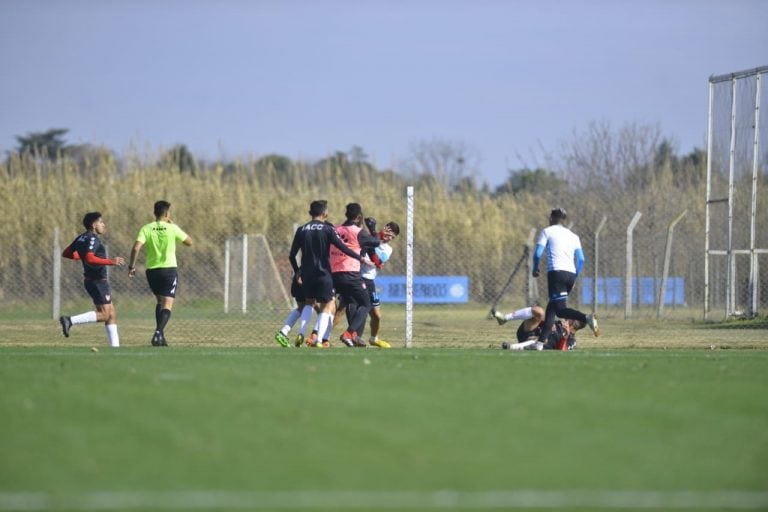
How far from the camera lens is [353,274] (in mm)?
17125

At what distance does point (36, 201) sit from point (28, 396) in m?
27.2

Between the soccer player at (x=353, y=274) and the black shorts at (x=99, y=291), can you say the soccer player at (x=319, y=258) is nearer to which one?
the soccer player at (x=353, y=274)

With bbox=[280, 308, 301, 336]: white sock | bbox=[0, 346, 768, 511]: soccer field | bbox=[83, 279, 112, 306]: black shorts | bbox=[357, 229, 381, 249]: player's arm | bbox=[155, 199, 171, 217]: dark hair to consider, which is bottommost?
bbox=[0, 346, 768, 511]: soccer field

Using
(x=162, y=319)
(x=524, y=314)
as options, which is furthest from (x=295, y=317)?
(x=524, y=314)

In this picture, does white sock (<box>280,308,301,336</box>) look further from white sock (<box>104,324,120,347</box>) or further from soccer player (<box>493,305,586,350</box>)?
soccer player (<box>493,305,586,350</box>)

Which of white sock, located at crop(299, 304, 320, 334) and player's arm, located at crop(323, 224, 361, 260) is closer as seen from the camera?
player's arm, located at crop(323, 224, 361, 260)

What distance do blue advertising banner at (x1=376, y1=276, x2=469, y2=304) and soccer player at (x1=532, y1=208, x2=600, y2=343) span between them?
17325mm

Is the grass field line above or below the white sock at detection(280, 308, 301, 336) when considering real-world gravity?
below

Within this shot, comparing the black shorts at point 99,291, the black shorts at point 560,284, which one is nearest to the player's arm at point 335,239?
the black shorts at point 560,284

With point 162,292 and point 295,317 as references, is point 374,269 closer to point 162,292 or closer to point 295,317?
point 295,317

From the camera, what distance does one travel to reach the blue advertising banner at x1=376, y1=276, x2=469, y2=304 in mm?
33781

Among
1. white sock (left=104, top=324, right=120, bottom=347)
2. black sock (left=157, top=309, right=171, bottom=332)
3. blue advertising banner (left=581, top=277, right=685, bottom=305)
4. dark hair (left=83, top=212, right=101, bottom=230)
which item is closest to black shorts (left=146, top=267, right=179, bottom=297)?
black sock (left=157, top=309, right=171, bottom=332)

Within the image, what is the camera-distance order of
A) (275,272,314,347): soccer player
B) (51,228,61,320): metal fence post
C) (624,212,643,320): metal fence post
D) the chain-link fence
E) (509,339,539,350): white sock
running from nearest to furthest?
1. (509,339,539,350): white sock
2. (275,272,314,347): soccer player
3. (51,228,61,320): metal fence post
4. the chain-link fence
5. (624,212,643,320): metal fence post

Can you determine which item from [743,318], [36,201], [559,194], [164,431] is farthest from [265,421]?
[559,194]
